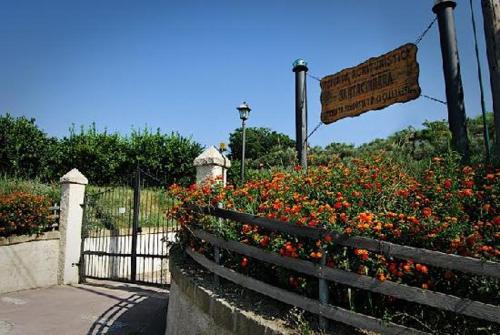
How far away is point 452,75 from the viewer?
4574 millimetres

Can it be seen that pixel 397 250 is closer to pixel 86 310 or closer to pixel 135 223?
pixel 86 310

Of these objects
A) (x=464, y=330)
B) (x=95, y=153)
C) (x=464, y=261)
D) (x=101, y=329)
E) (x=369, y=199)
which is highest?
(x=95, y=153)

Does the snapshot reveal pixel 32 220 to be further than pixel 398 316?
Yes

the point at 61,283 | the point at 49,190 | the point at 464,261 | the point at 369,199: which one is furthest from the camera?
the point at 49,190

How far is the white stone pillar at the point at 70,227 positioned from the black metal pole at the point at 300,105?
19.0 ft

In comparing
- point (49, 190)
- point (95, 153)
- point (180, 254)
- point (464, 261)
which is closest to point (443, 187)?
point (464, 261)

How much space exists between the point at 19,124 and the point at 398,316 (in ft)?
57.3

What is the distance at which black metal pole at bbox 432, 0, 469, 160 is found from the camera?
4488 mm

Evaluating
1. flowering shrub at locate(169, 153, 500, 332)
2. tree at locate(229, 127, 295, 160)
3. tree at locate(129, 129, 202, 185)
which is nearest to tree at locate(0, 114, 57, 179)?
tree at locate(129, 129, 202, 185)

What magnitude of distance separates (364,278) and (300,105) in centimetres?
432

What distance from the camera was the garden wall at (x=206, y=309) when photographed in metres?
2.78

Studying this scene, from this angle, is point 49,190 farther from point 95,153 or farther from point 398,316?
point 398,316

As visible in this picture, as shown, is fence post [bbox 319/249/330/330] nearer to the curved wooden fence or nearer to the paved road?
the curved wooden fence

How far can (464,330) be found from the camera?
7.35 ft
